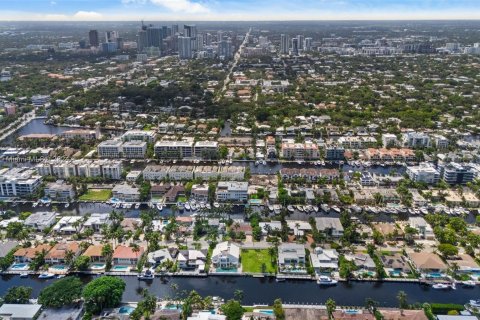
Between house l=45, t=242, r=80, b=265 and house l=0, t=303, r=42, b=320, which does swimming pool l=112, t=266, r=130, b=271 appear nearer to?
house l=45, t=242, r=80, b=265

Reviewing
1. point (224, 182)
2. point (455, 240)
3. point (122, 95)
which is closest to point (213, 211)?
point (224, 182)

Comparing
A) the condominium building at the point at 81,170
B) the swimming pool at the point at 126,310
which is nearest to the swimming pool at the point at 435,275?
the swimming pool at the point at 126,310

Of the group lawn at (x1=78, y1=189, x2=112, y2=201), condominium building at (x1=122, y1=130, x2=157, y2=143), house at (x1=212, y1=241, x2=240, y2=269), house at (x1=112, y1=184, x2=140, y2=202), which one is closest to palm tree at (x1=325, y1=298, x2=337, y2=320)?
house at (x1=212, y1=241, x2=240, y2=269)

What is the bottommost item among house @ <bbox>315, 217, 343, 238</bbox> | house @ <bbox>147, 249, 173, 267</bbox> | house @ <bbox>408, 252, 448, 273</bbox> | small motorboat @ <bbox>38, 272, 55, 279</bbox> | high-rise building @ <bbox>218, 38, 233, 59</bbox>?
small motorboat @ <bbox>38, 272, 55, 279</bbox>

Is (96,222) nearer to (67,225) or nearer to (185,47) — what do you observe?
(67,225)

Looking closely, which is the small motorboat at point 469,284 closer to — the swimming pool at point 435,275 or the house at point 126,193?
the swimming pool at point 435,275

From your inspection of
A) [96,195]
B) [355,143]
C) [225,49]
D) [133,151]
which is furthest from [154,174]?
[225,49]
